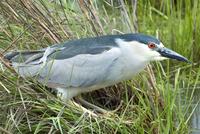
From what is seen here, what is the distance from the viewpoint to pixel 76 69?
4.10m

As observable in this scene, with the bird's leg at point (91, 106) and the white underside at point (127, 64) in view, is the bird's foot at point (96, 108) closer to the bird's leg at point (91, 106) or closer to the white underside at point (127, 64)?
the bird's leg at point (91, 106)

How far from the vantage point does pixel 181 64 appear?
525 cm

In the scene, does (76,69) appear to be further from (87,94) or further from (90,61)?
(87,94)

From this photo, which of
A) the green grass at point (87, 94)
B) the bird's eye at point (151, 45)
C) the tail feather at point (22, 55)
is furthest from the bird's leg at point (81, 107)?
the bird's eye at point (151, 45)

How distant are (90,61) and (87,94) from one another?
1.24 feet

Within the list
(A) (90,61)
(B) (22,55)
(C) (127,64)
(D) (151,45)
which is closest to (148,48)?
(D) (151,45)

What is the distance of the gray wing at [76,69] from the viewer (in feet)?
13.3

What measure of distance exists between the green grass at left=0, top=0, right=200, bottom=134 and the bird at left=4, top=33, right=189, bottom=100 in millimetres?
106

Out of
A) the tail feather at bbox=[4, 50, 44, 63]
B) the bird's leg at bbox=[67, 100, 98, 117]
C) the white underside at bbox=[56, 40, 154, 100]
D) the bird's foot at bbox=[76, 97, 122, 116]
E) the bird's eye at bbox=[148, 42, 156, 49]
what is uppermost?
the tail feather at bbox=[4, 50, 44, 63]

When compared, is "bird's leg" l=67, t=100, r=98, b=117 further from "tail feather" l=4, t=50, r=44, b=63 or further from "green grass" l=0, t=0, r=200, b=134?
"tail feather" l=4, t=50, r=44, b=63

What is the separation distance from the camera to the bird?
13.2 feet

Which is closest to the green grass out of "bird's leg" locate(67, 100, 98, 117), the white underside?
"bird's leg" locate(67, 100, 98, 117)

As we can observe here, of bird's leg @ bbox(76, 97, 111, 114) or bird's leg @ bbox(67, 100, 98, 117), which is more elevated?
bird's leg @ bbox(67, 100, 98, 117)

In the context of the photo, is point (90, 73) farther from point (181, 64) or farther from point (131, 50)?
point (181, 64)
